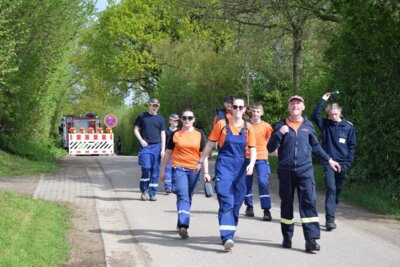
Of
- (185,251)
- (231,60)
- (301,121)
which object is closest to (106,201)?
(185,251)

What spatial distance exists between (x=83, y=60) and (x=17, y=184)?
39.0m

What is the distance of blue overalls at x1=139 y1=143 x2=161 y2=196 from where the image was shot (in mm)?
12227

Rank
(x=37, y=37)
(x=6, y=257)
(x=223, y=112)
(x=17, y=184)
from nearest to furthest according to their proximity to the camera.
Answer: (x=6, y=257)
(x=223, y=112)
(x=17, y=184)
(x=37, y=37)

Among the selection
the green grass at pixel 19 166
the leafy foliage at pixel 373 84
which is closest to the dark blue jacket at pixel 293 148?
the leafy foliage at pixel 373 84

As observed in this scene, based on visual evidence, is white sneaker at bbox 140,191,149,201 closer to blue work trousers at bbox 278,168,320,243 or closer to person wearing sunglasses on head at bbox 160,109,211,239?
person wearing sunglasses on head at bbox 160,109,211,239

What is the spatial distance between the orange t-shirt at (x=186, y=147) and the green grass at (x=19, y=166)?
8921mm

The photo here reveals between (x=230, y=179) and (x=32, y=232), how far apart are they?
9.23 ft

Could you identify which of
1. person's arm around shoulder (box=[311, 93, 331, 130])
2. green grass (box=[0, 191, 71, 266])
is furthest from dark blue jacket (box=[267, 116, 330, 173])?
green grass (box=[0, 191, 71, 266])

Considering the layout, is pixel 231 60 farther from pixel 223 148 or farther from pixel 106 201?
pixel 223 148

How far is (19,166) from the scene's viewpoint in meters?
18.5

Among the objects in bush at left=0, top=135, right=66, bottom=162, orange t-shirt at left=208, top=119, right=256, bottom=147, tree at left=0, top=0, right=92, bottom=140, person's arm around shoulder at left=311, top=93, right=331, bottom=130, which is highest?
tree at left=0, top=0, right=92, bottom=140

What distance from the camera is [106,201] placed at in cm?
1212

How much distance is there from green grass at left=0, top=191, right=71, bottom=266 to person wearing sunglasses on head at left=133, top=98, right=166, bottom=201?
1931 mm

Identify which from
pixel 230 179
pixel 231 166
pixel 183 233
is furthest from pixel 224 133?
pixel 183 233
